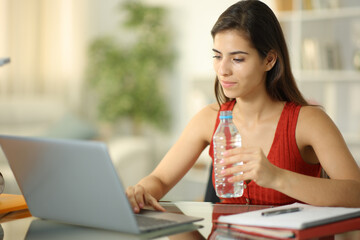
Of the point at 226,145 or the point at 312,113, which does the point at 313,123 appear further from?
the point at 226,145

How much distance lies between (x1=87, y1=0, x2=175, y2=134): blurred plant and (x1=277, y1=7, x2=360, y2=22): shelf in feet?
5.17

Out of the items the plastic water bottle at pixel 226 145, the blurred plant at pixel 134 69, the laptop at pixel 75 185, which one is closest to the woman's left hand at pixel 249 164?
the laptop at pixel 75 185

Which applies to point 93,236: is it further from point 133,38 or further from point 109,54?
point 133,38

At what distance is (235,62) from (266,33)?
15 centimetres

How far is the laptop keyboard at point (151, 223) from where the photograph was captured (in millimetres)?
1142

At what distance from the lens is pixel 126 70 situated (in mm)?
5617

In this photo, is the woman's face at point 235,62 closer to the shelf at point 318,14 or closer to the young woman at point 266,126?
the young woman at point 266,126

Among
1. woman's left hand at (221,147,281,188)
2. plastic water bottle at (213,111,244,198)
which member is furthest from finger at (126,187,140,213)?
plastic water bottle at (213,111,244,198)

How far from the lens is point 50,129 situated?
4973 millimetres

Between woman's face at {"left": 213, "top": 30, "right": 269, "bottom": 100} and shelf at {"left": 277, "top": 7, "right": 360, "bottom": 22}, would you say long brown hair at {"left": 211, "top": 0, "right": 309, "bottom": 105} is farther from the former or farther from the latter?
shelf at {"left": 277, "top": 7, "right": 360, "bottom": 22}

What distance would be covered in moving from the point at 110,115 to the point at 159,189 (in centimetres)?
392

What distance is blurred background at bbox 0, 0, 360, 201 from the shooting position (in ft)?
14.6

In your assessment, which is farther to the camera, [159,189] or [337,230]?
[159,189]

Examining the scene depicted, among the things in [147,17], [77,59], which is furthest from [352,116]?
[77,59]
